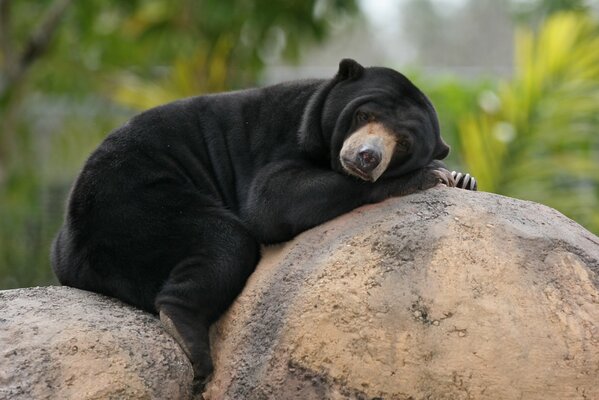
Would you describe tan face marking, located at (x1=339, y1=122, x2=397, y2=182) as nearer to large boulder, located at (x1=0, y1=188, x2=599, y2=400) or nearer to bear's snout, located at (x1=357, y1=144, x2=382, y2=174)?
bear's snout, located at (x1=357, y1=144, x2=382, y2=174)

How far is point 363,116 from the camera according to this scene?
4078 millimetres

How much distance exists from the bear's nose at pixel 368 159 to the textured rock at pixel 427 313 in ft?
0.57

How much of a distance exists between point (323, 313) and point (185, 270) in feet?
2.18

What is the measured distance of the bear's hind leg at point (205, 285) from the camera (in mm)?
3752

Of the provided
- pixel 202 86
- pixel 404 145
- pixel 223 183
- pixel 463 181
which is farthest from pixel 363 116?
pixel 202 86

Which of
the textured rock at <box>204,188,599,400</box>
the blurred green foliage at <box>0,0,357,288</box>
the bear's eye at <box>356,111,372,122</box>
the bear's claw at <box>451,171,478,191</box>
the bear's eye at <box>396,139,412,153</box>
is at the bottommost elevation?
the blurred green foliage at <box>0,0,357,288</box>

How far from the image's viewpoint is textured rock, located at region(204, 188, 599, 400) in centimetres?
338

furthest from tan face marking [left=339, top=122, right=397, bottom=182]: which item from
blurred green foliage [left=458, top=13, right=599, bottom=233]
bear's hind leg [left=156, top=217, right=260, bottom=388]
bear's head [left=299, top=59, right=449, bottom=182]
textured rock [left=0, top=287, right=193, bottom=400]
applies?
blurred green foliage [left=458, top=13, right=599, bottom=233]

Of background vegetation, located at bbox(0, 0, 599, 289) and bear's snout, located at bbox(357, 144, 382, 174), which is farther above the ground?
bear's snout, located at bbox(357, 144, 382, 174)

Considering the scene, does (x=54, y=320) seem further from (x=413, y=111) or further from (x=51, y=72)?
(x=51, y=72)

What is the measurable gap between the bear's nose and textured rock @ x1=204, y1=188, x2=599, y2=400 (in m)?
0.18

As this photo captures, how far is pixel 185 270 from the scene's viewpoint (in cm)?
388

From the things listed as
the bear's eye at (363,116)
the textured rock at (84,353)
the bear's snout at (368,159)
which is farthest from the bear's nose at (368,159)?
the textured rock at (84,353)

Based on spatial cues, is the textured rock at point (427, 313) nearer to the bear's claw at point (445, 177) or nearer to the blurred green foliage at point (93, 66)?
the bear's claw at point (445, 177)
